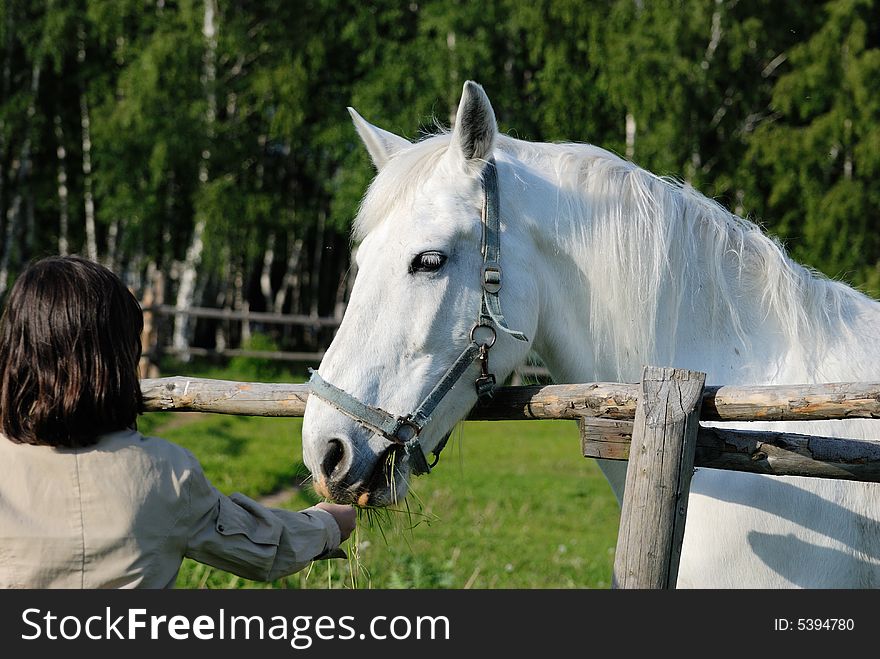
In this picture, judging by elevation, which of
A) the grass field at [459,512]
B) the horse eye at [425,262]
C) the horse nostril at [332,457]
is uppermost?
the horse eye at [425,262]

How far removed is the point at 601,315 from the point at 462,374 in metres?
0.53

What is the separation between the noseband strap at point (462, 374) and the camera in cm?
247

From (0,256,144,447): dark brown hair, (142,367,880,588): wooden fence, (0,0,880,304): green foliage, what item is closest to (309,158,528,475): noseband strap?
(142,367,880,588): wooden fence

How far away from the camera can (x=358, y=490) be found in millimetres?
2500

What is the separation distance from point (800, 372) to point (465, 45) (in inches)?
701

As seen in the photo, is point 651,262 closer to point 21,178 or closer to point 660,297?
point 660,297

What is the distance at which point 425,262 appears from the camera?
2.63 meters

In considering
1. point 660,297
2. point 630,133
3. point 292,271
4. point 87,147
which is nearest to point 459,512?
point 660,297

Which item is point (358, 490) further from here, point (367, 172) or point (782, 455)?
point (367, 172)

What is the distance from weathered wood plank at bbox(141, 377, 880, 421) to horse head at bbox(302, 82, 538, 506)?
5.3 inches
